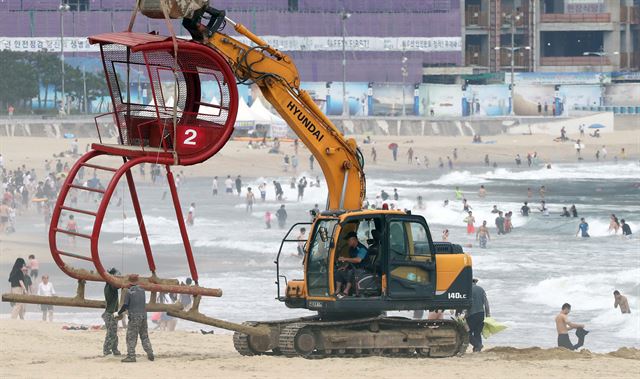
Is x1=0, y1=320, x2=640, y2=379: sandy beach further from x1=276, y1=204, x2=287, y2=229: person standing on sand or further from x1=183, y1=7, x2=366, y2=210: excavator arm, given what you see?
x1=276, y1=204, x2=287, y2=229: person standing on sand

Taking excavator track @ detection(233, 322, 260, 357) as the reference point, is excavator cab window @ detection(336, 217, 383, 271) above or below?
above

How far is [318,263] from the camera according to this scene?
18266 mm

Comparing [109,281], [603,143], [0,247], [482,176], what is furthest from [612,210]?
[109,281]

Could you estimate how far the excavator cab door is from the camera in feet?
60.0

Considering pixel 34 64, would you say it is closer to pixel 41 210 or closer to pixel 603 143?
pixel 603 143

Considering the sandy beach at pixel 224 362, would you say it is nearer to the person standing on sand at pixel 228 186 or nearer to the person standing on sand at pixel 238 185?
the person standing on sand at pixel 238 185

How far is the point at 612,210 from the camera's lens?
60625 mm

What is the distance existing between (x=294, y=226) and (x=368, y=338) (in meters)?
1.84

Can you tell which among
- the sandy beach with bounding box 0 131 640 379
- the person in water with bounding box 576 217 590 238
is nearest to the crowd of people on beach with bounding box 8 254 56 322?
the sandy beach with bounding box 0 131 640 379

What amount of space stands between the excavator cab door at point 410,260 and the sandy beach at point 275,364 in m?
0.90

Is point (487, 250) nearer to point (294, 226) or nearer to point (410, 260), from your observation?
point (410, 260)

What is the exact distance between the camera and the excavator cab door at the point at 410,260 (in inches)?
720

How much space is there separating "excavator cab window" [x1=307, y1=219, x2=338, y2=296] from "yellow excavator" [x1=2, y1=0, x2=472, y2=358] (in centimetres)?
1

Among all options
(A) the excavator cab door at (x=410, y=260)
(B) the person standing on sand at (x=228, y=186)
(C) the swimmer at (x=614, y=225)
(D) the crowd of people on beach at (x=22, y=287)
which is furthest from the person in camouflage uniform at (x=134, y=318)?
(B) the person standing on sand at (x=228, y=186)
